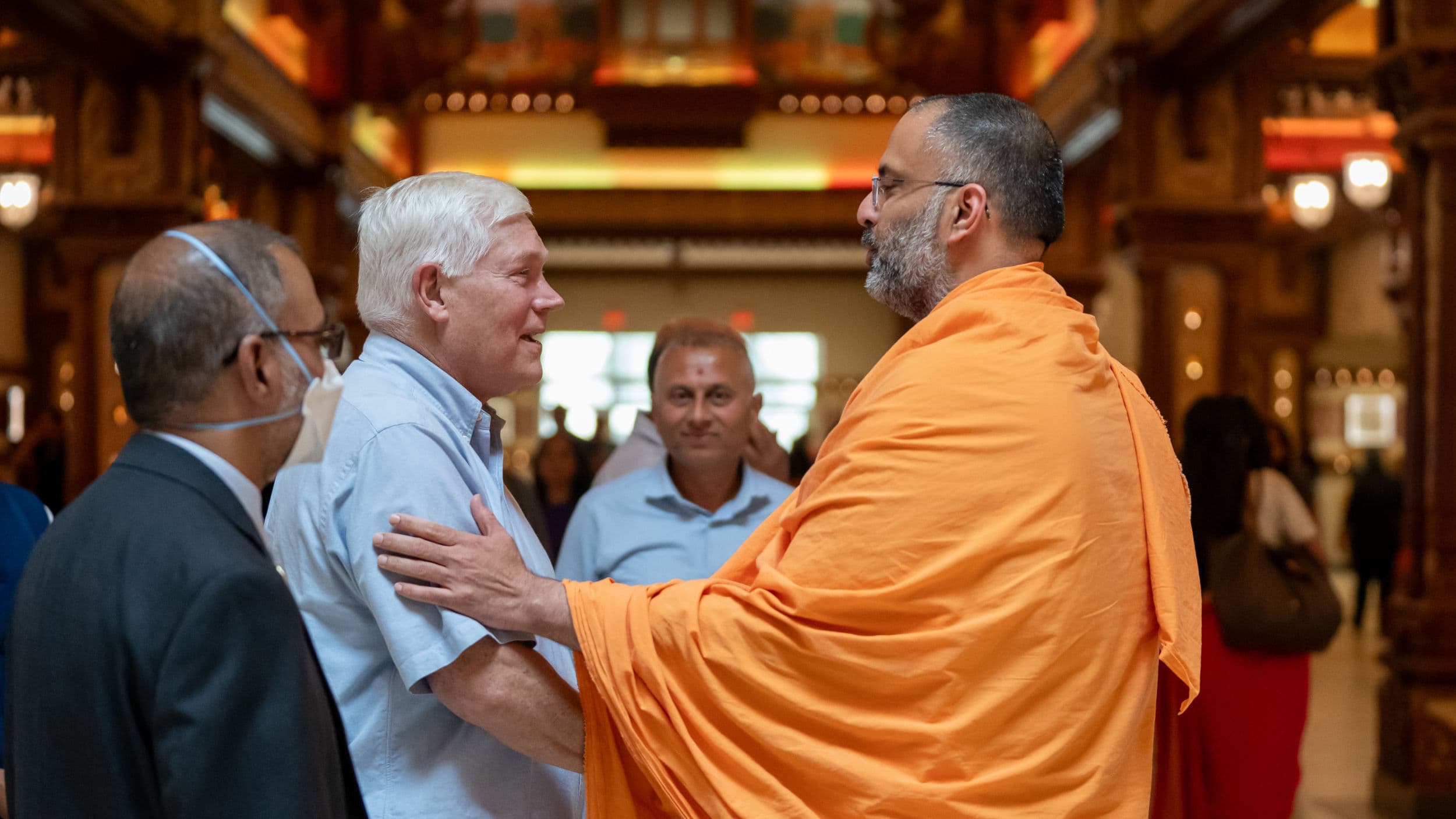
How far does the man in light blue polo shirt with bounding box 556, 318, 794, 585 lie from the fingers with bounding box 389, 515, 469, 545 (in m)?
1.71

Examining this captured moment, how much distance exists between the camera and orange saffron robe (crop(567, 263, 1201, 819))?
5.35ft

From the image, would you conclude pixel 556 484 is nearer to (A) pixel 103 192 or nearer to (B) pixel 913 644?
(A) pixel 103 192

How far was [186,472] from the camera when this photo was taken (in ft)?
4.19

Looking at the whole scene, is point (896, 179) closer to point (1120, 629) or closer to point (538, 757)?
point (1120, 629)

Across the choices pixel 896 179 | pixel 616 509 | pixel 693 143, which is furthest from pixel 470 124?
pixel 896 179

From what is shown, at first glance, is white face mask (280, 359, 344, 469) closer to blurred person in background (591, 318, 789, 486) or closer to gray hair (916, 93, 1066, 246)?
gray hair (916, 93, 1066, 246)

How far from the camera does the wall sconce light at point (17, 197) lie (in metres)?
10.1

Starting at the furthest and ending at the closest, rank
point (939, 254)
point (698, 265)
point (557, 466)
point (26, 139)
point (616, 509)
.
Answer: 1. point (698, 265)
2. point (26, 139)
3. point (557, 466)
4. point (616, 509)
5. point (939, 254)

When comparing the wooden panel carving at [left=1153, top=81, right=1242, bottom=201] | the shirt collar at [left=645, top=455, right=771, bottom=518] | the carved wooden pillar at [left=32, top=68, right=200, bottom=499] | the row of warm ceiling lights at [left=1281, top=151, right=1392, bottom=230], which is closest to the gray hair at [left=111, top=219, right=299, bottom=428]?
the shirt collar at [left=645, top=455, right=771, bottom=518]

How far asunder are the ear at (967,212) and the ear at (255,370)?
104 centimetres

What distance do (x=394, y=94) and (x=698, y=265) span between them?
7780mm

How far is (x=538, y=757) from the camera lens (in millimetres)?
1678

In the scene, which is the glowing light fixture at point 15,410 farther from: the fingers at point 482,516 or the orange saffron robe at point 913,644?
the orange saffron robe at point 913,644

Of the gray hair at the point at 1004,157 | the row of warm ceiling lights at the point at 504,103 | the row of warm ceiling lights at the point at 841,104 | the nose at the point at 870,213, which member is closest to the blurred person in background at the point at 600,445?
the row of warm ceiling lights at the point at 504,103
